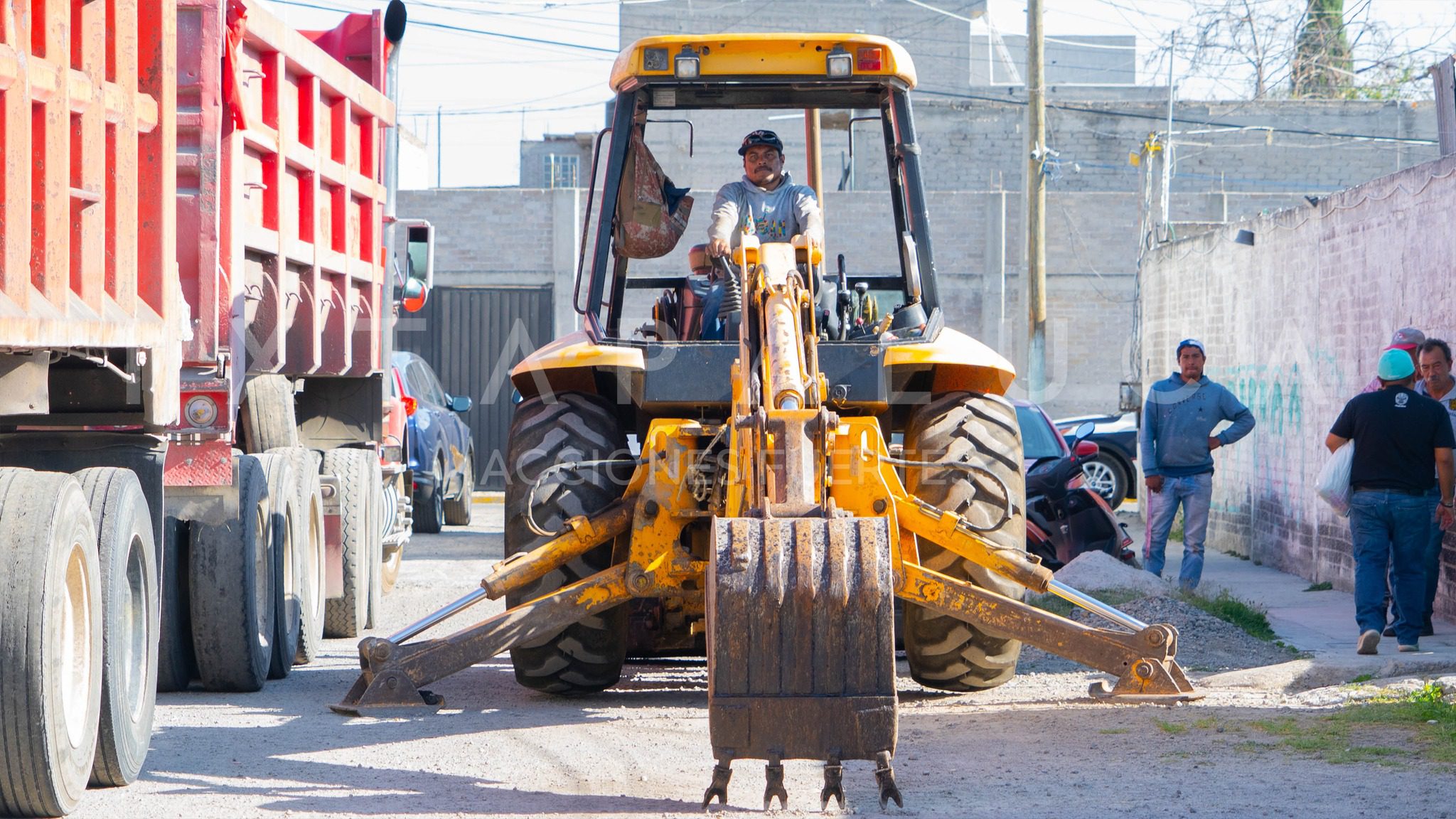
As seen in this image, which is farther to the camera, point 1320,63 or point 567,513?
point 1320,63

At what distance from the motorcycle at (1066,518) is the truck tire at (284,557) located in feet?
17.7

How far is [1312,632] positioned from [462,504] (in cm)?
1057

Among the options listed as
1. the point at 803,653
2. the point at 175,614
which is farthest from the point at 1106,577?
the point at 803,653

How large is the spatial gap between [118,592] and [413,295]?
22.0 ft

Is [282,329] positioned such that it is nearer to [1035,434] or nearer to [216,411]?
[216,411]

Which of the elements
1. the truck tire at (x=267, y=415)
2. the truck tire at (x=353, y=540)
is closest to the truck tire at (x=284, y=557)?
the truck tire at (x=267, y=415)

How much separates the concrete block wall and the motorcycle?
1706mm

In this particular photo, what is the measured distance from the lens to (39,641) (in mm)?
5297

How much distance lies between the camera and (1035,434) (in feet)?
46.4

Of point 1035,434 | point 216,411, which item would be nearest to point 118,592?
point 216,411

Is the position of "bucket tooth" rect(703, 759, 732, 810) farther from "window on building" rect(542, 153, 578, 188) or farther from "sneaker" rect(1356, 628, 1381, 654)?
"window on building" rect(542, 153, 578, 188)

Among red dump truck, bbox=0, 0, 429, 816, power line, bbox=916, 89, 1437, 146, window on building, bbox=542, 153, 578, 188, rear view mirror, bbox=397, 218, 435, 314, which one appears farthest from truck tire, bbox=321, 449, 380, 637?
window on building, bbox=542, 153, 578, 188

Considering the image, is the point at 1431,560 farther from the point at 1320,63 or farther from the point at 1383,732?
the point at 1320,63

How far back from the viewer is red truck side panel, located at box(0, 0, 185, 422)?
16.1ft
